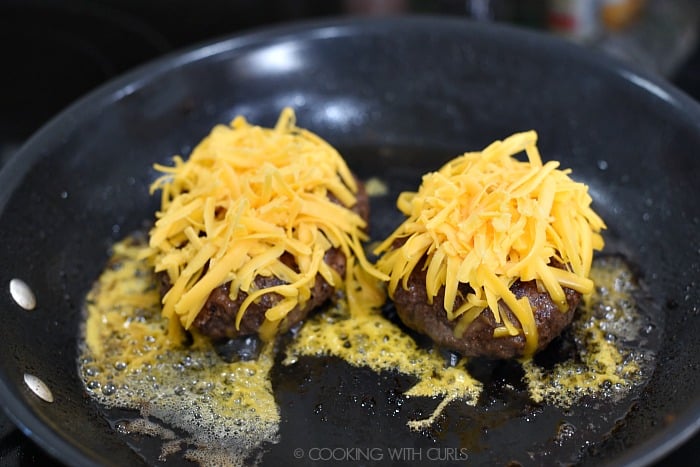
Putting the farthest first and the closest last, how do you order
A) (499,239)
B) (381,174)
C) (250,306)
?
(381,174), (250,306), (499,239)

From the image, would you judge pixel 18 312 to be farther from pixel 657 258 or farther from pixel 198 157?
pixel 657 258

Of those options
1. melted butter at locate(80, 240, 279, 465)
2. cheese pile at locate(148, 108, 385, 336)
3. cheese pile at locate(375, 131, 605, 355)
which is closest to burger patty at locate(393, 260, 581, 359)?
cheese pile at locate(375, 131, 605, 355)

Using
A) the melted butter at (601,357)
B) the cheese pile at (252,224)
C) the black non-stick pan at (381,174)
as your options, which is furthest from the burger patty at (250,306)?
the melted butter at (601,357)

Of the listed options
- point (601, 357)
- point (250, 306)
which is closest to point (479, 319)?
point (601, 357)

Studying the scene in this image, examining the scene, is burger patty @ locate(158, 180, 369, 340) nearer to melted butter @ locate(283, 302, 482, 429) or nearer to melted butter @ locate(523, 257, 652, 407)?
melted butter @ locate(283, 302, 482, 429)

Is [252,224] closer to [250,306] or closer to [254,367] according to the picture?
[250,306]

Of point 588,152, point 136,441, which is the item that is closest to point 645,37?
point 588,152

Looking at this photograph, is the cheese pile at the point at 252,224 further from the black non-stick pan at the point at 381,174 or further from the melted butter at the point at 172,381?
the black non-stick pan at the point at 381,174
